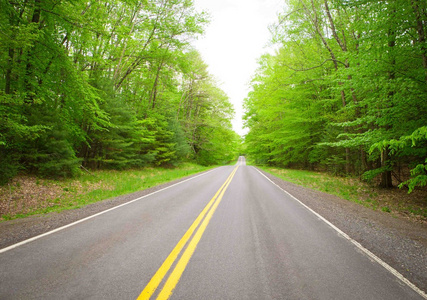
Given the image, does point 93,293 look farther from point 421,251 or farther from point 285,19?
point 285,19

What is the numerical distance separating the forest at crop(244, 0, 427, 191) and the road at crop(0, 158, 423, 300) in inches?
113

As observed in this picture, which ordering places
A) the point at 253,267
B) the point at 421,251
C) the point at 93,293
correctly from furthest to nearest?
the point at 421,251 → the point at 253,267 → the point at 93,293

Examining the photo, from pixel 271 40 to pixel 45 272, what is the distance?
46.9ft

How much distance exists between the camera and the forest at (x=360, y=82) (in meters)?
5.88

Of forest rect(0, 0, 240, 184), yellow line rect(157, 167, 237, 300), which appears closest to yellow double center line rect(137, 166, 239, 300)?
yellow line rect(157, 167, 237, 300)

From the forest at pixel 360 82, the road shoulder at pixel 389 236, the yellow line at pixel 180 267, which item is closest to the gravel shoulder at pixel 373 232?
the road shoulder at pixel 389 236

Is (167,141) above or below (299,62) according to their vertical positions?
below

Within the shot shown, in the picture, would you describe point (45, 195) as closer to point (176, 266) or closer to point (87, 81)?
point (87, 81)

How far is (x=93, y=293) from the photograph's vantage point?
217cm

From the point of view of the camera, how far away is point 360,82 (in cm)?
687

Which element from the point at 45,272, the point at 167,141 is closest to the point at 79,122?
the point at 167,141

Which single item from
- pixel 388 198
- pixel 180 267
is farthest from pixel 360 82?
pixel 180 267

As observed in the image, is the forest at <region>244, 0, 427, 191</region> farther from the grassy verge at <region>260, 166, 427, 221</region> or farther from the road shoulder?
the road shoulder

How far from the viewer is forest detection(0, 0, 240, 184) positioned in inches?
265
